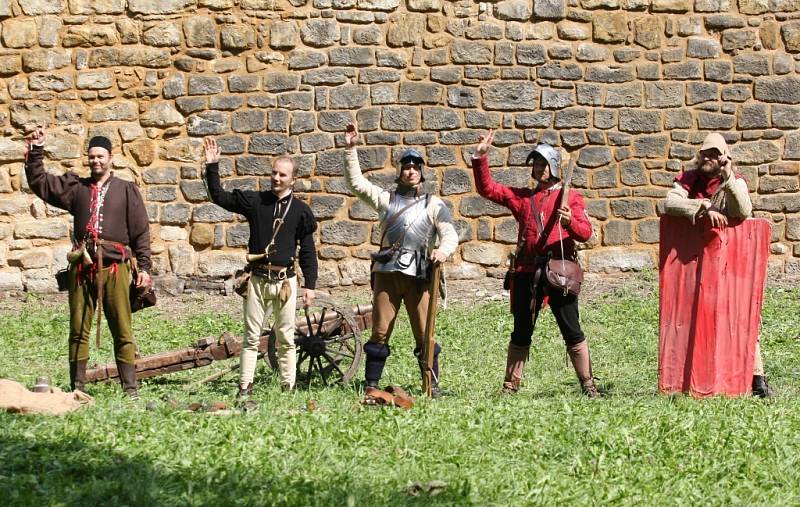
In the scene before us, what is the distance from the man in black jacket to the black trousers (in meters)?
1.29

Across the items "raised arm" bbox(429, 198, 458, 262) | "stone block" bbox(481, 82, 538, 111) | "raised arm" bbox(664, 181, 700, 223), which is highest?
"stone block" bbox(481, 82, 538, 111)

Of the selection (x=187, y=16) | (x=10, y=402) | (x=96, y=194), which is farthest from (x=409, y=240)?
(x=187, y=16)

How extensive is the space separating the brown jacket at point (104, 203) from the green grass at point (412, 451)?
0.92 metres

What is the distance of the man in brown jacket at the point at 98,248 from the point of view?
6.61 m

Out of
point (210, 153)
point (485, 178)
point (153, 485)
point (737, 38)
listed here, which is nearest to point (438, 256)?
point (485, 178)

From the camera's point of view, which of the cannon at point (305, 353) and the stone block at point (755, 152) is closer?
the cannon at point (305, 353)

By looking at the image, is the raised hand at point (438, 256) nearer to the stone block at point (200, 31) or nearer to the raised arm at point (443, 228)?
the raised arm at point (443, 228)

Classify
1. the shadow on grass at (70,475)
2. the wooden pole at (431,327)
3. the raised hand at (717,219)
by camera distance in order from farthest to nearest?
the wooden pole at (431,327), the raised hand at (717,219), the shadow on grass at (70,475)

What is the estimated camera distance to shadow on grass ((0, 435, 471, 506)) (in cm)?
419

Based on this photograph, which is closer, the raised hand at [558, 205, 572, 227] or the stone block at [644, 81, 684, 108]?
the raised hand at [558, 205, 572, 227]

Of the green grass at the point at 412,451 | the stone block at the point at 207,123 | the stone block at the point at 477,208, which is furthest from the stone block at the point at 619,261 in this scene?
the green grass at the point at 412,451

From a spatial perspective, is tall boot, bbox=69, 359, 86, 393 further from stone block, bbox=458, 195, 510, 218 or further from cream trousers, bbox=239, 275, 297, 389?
stone block, bbox=458, 195, 510, 218

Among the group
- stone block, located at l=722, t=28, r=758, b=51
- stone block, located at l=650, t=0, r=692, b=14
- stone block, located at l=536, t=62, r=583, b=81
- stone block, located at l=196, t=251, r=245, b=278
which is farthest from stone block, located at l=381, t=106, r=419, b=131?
stone block, located at l=722, t=28, r=758, b=51

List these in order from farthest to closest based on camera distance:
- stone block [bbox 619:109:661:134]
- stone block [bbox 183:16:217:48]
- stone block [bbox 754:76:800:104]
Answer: stone block [bbox 754:76:800:104] → stone block [bbox 619:109:661:134] → stone block [bbox 183:16:217:48]
